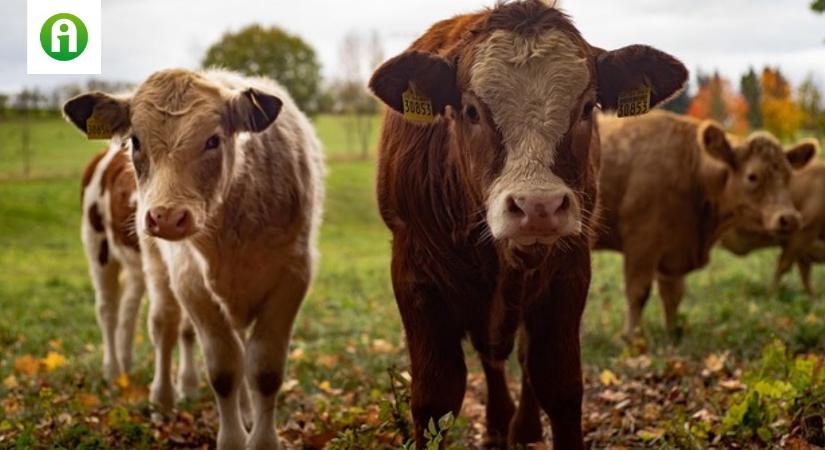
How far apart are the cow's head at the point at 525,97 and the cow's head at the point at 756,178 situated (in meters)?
6.06

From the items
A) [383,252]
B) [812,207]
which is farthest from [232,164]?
Result: [383,252]

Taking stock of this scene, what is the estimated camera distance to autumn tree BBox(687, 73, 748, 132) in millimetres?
51406

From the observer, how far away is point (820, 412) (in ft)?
14.9

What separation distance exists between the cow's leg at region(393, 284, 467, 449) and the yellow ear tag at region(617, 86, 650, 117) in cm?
115

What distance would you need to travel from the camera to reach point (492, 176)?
3.64 meters

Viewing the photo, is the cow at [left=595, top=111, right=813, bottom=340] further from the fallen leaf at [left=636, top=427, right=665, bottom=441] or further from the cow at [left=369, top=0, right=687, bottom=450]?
the cow at [left=369, top=0, right=687, bottom=450]

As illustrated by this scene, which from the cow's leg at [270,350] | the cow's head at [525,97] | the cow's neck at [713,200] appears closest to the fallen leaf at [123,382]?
the cow's leg at [270,350]

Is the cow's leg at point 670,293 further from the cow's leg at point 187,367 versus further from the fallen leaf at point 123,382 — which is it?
the fallen leaf at point 123,382

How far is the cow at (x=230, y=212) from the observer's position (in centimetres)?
486

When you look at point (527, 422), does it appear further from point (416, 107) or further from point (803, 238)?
point (803, 238)

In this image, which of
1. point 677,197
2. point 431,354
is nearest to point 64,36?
point 431,354

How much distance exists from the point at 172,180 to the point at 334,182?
35.9 meters

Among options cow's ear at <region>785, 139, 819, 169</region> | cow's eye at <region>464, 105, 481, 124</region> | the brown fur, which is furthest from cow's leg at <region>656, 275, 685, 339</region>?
cow's eye at <region>464, 105, 481, 124</region>

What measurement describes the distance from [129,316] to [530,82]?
18.2 feet
